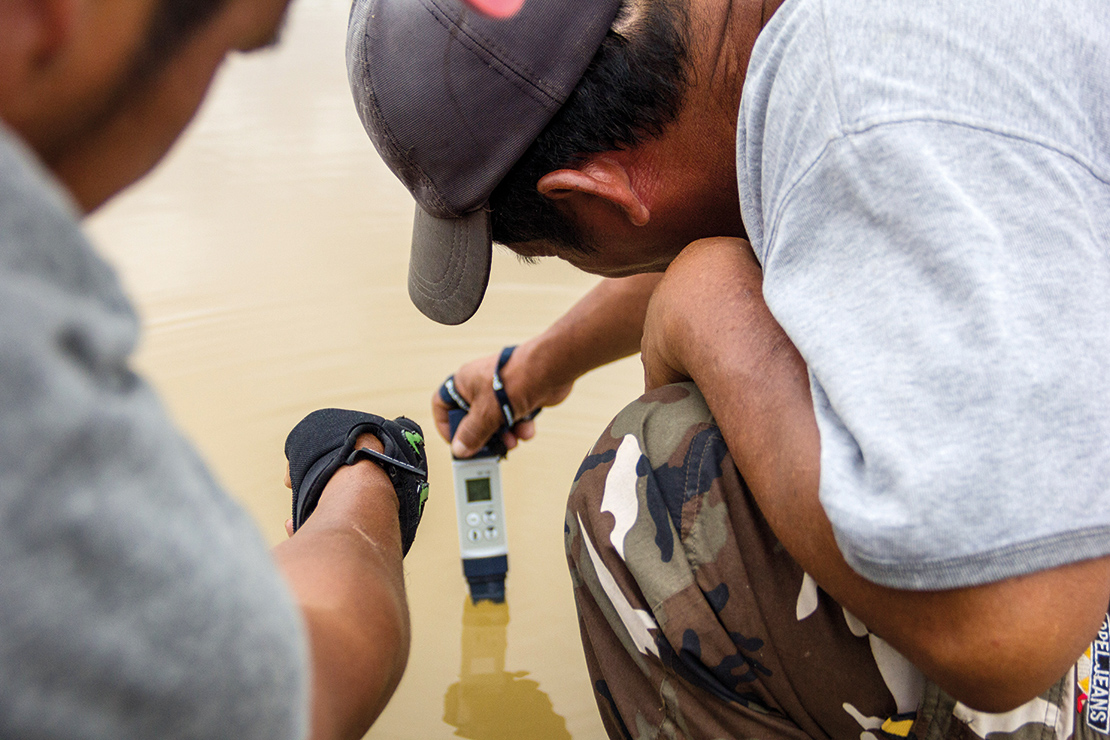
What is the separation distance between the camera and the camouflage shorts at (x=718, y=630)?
31.2 inches

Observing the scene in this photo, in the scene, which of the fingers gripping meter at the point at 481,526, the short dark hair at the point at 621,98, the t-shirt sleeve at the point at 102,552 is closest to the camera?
the t-shirt sleeve at the point at 102,552

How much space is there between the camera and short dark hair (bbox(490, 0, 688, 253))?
103cm

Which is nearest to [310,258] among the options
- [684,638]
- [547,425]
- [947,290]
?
[547,425]

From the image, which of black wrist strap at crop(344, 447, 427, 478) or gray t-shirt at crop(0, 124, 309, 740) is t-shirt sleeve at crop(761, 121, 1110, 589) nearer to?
gray t-shirt at crop(0, 124, 309, 740)

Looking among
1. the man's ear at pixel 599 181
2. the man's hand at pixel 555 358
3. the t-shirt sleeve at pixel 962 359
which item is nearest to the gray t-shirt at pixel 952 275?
the t-shirt sleeve at pixel 962 359

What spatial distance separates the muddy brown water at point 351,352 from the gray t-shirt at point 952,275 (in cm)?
45

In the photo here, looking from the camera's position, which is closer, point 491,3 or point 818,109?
point 491,3

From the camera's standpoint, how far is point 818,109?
29.1 inches

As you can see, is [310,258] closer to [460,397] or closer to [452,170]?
[460,397]

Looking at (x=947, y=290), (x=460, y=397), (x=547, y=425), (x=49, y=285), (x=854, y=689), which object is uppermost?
(x=49, y=285)

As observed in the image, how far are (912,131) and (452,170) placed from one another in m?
0.61

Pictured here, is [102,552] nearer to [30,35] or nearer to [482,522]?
[30,35]

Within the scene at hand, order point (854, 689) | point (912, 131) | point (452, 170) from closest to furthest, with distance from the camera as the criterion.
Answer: point (912, 131) < point (854, 689) < point (452, 170)

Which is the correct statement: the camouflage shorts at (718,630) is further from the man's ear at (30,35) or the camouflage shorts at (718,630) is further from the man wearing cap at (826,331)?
the man's ear at (30,35)
